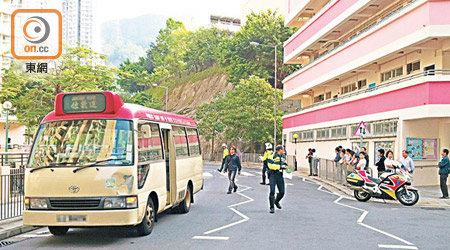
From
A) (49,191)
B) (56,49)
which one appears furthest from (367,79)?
(49,191)

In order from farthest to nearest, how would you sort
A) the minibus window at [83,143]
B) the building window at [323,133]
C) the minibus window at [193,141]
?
the building window at [323,133], the minibus window at [193,141], the minibus window at [83,143]

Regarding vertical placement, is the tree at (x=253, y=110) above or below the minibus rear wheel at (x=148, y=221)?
A: above

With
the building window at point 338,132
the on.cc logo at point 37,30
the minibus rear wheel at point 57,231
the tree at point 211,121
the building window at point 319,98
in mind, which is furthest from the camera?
the tree at point 211,121

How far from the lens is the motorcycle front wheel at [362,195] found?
1619 cm

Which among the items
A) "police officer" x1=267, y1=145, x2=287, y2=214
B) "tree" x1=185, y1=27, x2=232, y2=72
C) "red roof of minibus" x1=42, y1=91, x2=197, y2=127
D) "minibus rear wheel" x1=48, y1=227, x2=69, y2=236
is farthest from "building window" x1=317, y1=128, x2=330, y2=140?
"tree" x1=185, y1=27, x2=232, y2=72

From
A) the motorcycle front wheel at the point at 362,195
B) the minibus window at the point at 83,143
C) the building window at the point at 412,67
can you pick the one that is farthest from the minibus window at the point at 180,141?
the building window at the point at 412,67

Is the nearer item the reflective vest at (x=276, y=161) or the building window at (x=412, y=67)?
the reflective vest at (x=276, y=161)

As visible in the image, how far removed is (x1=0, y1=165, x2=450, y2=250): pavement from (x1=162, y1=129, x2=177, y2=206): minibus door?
2.08ft

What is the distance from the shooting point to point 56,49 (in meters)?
32.6

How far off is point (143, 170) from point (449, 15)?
1634 centimetres

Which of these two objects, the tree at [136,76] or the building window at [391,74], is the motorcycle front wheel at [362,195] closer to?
the building window at [391,74]

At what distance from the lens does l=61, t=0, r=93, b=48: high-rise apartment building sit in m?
190

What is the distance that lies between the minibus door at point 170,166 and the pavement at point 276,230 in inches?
25.0

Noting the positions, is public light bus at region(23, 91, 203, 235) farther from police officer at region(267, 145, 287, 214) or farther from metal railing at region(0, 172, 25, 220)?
police officer at region(267, 145, 287, 214)
